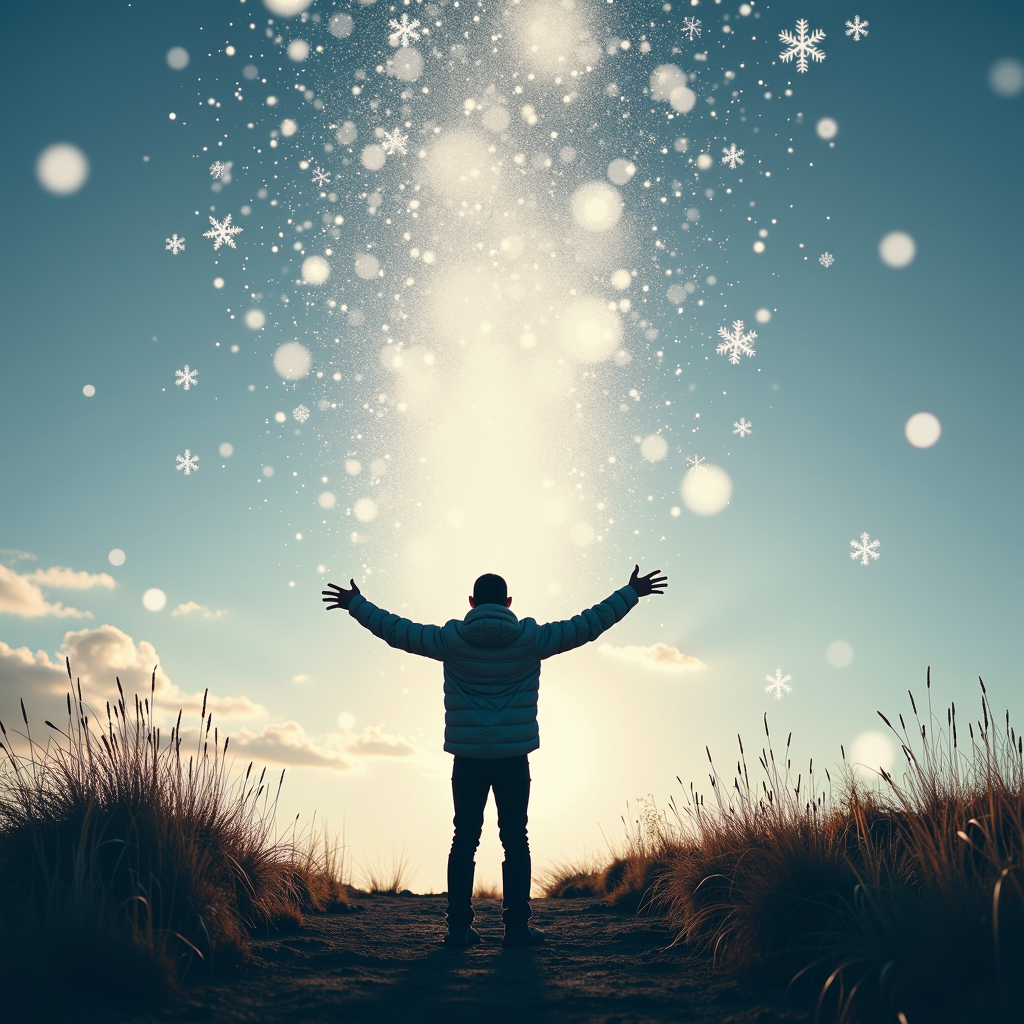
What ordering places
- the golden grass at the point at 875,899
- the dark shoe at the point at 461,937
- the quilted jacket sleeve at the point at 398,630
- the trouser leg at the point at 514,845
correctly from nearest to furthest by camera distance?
1. the golden grass at the point at 875,899
2. the dark shoe at the point at 461,937
3. the trouser leg at the point at 514,845
4. the quilted jacket sleeve at the point at 398,630

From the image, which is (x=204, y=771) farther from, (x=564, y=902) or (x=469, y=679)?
(x=564, y=902)

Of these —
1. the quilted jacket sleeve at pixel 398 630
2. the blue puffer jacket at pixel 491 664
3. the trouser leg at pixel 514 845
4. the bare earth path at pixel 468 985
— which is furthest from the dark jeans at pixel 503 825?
the quilted jacket sleeve at pixel 398 630

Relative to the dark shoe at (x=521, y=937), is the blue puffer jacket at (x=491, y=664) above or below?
above

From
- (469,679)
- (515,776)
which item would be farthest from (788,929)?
(469,679)

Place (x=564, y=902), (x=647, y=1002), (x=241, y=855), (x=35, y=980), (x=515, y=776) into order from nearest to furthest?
1. (x=35, y=980)
2. (x=647, y=1002)
3. (x=515, y=776)
4. (x=241, y=855)
5. (x=564, y=902)

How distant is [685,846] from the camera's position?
22.4ft

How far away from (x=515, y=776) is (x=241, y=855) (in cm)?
209

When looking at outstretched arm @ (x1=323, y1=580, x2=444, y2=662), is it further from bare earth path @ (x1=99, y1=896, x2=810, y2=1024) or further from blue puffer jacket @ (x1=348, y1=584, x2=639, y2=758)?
bare earth path @ (x1=99, y1=896, x2=810, y2=1024)

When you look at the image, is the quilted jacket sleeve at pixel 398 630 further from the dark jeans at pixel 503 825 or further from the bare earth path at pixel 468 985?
the bare earth path at pixel 468 985

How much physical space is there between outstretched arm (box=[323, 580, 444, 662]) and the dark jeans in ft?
2.51

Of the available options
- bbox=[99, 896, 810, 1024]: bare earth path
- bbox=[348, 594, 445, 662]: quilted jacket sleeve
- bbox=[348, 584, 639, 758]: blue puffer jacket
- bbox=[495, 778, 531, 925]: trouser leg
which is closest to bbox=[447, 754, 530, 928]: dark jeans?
bbox=[495, 778, 531, 925]: trouser leg

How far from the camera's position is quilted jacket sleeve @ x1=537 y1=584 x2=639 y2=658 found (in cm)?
514

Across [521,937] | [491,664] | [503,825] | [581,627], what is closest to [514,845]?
[503,825]

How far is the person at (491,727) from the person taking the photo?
492 centimetres
